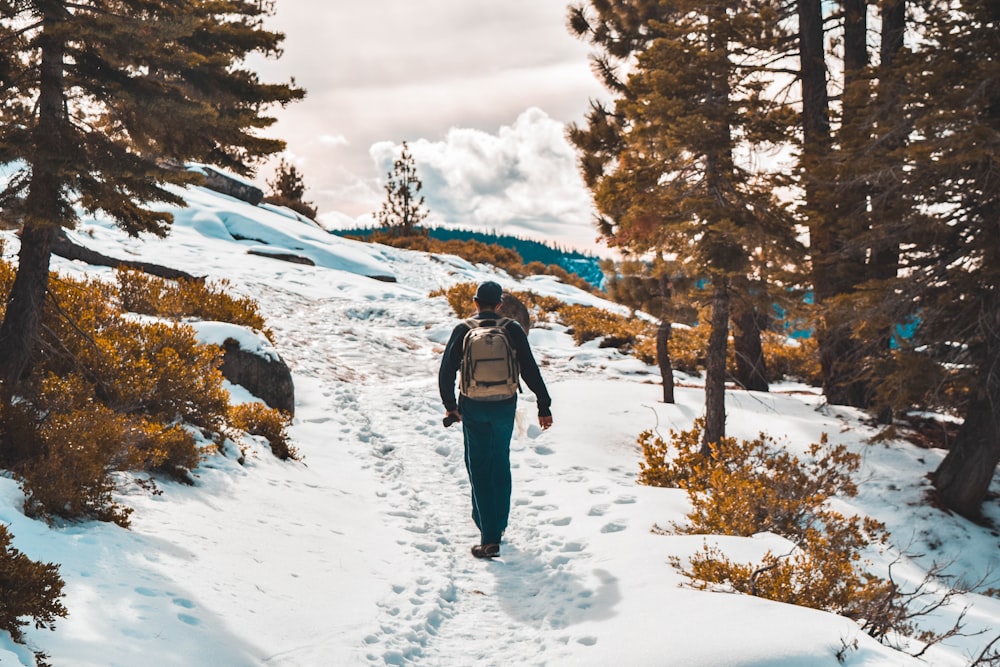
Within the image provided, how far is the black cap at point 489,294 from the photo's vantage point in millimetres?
5461

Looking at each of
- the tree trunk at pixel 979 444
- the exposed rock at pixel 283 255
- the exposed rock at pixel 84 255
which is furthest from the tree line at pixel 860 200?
the exposed rock at pixel 283 255

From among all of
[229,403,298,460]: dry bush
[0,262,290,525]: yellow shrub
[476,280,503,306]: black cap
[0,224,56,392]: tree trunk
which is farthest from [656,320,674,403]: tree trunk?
[0,224,56,392]: tree trunk

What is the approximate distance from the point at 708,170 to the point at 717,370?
2.51 metres

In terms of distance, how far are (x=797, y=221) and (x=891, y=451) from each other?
4.11 m

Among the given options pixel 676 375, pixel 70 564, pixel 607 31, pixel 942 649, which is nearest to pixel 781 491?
pixel 942 649

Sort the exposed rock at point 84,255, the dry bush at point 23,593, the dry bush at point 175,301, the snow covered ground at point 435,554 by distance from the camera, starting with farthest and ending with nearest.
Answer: the exposed rock at point 84,255, the dry bush at point 175,301, the snow covered ground at point 435,554, the dry bush at point 23,593

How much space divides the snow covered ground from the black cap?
1179mm

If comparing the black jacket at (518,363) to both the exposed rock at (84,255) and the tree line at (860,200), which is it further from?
the exposed rock at (84,255)

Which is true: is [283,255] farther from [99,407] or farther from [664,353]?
[99,407]

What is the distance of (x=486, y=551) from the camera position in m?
5.14

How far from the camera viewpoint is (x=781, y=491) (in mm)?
5973

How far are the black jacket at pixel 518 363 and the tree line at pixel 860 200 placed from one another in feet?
9.67

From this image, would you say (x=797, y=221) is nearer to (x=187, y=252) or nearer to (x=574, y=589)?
(x=574, y=589)

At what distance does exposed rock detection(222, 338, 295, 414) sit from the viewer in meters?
8.01
